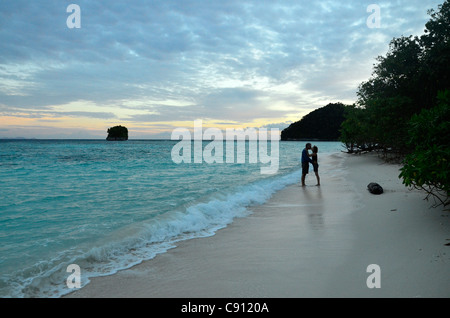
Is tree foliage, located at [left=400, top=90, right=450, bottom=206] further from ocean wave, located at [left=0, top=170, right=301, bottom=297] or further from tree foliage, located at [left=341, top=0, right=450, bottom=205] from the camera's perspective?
tree foliage, located at [left=341, top=0, right=450, bottom=205]

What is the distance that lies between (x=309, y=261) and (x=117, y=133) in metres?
187

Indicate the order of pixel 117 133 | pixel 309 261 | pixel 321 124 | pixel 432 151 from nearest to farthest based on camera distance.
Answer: pixel 309 261, pixel 432 151, pixel 321 124, pixel 117 133

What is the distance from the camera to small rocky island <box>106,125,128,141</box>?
177m

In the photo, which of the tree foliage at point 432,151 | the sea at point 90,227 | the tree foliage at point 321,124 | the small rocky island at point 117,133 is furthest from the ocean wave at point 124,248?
the small rocky island at point 117,133

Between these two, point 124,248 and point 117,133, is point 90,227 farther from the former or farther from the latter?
point 117,133

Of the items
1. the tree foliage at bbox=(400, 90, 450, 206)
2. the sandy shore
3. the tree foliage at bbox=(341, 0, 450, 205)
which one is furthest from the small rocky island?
the tree foliage at bbox=(400, 90, 450, 206)

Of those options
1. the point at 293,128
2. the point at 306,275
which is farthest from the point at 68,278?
the point at 293,128

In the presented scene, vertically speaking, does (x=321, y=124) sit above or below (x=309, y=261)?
above

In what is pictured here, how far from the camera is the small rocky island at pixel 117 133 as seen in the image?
17662 centimetres

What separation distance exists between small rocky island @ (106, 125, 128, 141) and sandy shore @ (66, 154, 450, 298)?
603ft

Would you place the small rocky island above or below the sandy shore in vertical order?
above

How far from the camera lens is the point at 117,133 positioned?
177m

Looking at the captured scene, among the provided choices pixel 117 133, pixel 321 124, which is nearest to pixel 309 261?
pixel 321 124

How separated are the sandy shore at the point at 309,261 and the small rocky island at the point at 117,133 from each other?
603 feet
